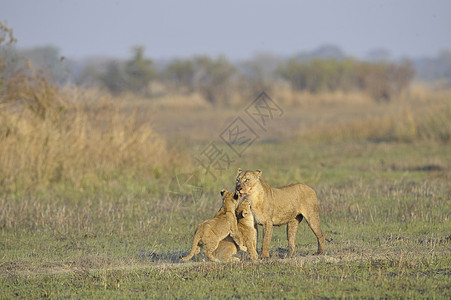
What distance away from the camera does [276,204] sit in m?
8.23

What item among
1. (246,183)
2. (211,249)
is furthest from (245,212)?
(211,249)

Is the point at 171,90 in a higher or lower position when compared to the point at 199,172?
higher

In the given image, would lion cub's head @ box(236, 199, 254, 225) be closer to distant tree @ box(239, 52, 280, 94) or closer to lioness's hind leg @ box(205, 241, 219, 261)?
lioness's hind leg @ box(205, 241, 219, 261)

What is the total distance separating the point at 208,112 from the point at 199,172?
23130mm

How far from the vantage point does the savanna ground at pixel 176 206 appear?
694cm

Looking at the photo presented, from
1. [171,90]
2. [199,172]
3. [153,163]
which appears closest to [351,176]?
[199,172]

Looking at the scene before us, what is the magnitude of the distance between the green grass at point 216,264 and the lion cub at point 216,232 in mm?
284

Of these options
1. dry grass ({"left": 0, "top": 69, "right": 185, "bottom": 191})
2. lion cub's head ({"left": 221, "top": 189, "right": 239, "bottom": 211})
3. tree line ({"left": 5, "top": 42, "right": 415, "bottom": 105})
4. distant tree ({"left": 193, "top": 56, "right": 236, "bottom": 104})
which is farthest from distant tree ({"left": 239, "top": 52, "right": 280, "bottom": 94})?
lion cub's head ({"left": 221, "top": 189, "right": 239, "bottom": 211})

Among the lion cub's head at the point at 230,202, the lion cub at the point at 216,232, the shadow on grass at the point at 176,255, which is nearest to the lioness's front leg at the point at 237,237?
the lion cub at the point at 216,232

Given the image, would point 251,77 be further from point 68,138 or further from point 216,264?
point 216,264

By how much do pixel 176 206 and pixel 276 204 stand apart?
4076 millimetres

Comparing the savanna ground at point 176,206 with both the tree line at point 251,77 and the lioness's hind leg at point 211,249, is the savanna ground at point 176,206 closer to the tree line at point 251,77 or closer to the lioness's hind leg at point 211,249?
the lioness's hind leg at point 211,249

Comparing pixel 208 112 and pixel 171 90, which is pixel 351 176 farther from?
pixel 171 90

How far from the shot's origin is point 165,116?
35.2m
